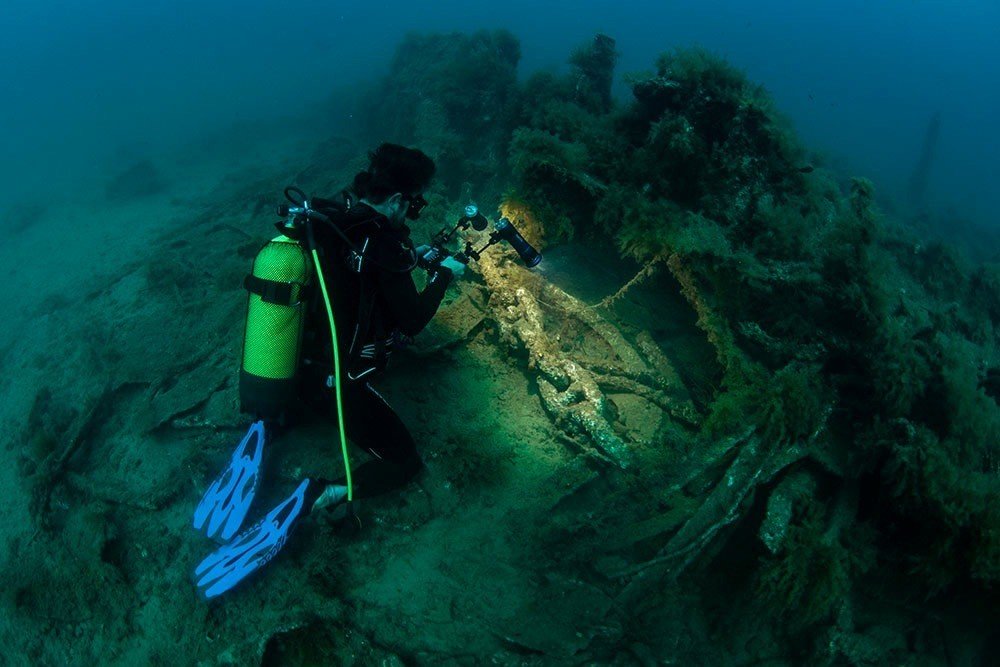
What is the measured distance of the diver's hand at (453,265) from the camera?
11.6 feet

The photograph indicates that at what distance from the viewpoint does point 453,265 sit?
3.57 m

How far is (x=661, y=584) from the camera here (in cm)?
312

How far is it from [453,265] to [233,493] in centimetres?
Answer: 234

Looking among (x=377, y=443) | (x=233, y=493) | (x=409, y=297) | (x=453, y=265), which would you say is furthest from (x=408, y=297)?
(x=233, y=493)

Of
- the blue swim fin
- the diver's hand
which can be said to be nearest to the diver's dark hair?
the diver's hand

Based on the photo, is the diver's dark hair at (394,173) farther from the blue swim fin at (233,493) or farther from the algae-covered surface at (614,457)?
the blue swim fin at (233,493)

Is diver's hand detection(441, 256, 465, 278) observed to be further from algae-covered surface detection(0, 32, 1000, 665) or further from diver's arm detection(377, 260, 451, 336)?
algae-covered surface detection(0, 32, 1000, 665)

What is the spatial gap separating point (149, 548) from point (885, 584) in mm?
5240

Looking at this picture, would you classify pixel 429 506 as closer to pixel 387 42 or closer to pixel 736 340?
pixel 736 340

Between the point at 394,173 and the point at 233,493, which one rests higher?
the point at 394,173

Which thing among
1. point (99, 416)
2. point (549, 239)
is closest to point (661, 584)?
point (549, 239)

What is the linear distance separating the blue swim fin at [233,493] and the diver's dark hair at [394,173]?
1930mm

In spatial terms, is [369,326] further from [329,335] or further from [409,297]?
[409,297]

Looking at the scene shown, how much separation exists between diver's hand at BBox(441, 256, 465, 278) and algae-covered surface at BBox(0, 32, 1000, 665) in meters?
1.18
